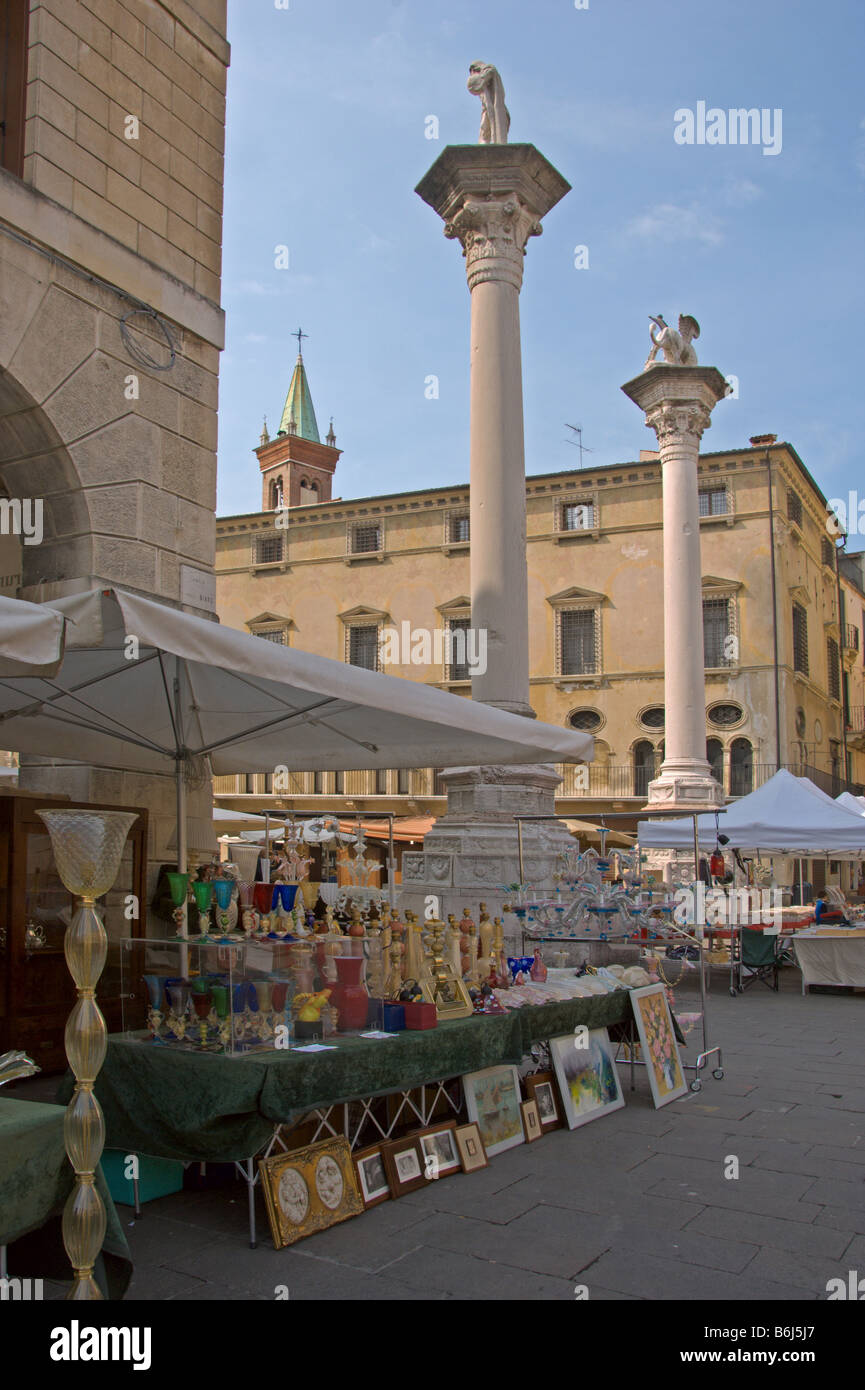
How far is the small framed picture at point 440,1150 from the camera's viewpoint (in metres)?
5.24

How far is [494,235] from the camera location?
1396cm

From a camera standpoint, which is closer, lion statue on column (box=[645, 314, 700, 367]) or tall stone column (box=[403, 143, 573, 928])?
tall stone column (box=[403, 143, 573, 928])

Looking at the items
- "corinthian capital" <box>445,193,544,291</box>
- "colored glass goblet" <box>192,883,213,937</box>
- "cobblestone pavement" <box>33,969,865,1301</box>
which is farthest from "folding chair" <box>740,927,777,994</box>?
"colored glass goblet" <box>192,883,213,937</box>

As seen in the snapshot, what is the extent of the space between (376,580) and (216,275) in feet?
95.4

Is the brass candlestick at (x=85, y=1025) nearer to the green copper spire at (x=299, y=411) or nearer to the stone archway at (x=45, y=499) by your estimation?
the stone archway at (x=45, y=499)

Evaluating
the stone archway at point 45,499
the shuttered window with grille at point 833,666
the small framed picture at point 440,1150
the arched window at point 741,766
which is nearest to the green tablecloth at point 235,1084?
the small framed picture at point 440,1150

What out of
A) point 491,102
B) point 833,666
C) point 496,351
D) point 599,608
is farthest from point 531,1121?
point 833,666

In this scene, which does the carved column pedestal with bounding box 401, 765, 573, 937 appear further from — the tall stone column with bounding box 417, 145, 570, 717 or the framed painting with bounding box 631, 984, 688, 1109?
the framed painting with bounding box 631, 984, 688, 1109

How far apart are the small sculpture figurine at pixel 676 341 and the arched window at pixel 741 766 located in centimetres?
1367

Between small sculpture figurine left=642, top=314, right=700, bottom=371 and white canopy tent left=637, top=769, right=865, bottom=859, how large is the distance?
33.3 feet

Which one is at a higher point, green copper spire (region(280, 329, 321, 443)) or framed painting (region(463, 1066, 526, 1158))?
green copper spire (region(280, 329, 321, 443))

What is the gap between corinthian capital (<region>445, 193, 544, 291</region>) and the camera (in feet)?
45.6

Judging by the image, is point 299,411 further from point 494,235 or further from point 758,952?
point 758,952

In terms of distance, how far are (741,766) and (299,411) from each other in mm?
32912
